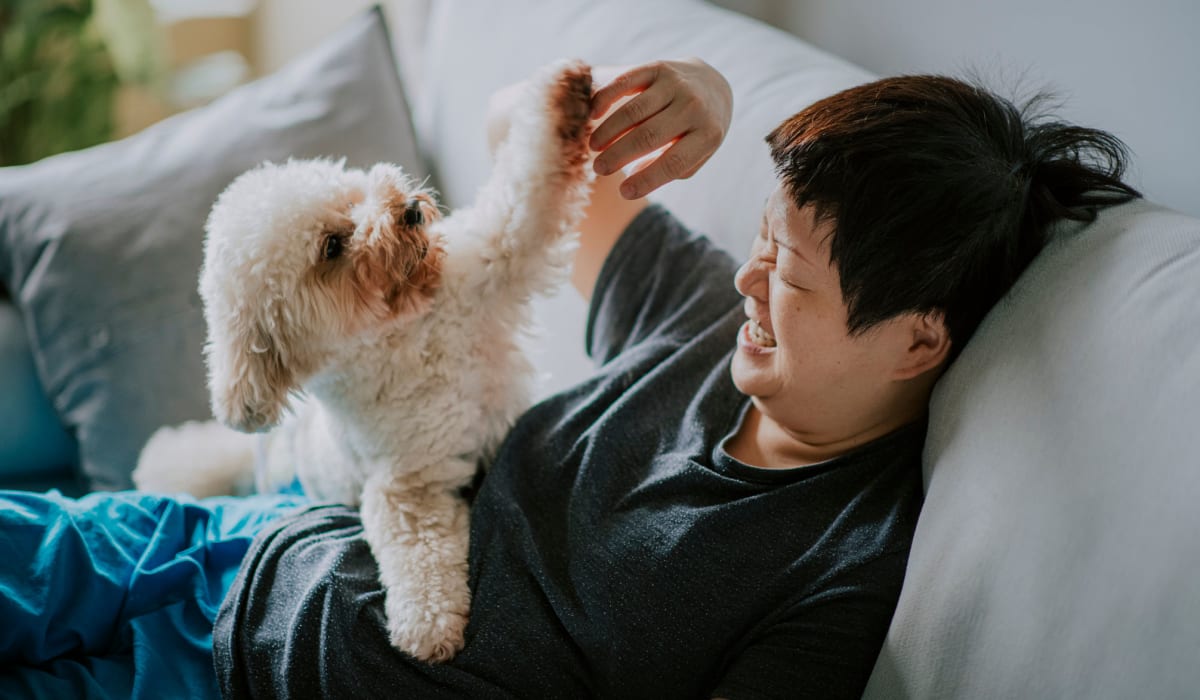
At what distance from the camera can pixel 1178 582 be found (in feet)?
2.13

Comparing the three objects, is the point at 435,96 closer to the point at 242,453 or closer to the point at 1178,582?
the point at 242,453

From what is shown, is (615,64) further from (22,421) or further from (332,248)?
(22,421)

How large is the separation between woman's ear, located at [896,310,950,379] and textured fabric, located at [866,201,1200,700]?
3 cm

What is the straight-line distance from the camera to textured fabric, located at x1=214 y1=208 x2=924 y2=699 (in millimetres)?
883

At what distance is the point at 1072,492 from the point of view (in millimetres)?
730

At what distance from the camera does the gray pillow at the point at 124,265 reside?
1565 millimetres

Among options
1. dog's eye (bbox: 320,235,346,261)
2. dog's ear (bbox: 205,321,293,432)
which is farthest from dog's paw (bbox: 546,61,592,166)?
dog's ear (bbox: 205,321,293,432)

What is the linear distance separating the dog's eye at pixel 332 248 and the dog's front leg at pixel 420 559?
0.28 meters

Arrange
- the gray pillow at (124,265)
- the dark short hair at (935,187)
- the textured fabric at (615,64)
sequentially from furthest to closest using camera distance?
the gray pillow at (124,265)
the textured fabric at (615,64)
the dark short hair at (935,187)

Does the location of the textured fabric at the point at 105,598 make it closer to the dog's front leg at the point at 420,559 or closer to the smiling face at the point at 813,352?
the dog's front leg at the point at 420,559

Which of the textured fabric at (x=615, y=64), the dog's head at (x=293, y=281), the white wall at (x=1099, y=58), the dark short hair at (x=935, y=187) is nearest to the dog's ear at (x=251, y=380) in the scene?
the dog's head at (x=293, y=281)

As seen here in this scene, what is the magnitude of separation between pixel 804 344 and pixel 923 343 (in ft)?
0.38

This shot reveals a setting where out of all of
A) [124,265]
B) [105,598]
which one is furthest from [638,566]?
[124,265]

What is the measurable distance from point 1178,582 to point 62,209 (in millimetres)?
1707
